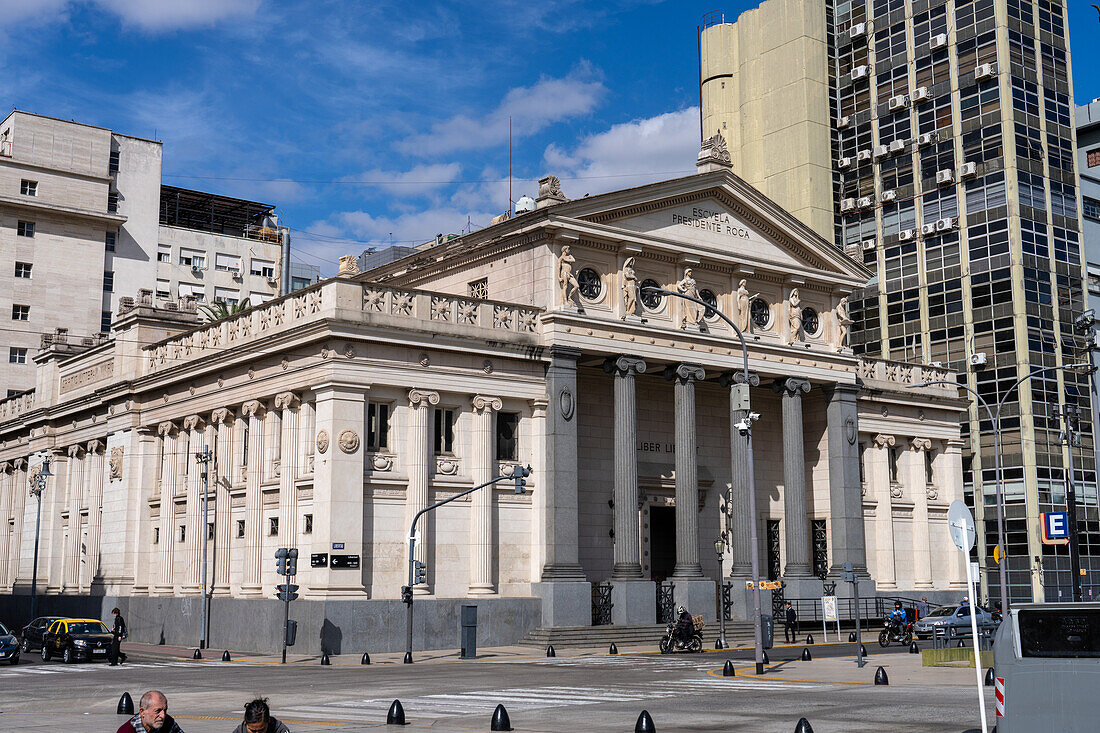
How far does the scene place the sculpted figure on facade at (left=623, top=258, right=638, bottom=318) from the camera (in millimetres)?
46250

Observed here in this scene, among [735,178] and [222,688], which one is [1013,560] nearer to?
[735,178]

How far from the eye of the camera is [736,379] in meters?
48.8

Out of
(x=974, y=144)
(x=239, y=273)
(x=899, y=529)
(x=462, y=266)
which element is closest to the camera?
(x=462, y=266)

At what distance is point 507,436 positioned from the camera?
145ft

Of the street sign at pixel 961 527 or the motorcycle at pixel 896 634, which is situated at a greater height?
the street sign at pixel 961 527

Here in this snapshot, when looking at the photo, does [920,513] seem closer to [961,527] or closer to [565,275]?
[565,275]

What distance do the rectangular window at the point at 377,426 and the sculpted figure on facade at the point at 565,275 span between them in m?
8.25

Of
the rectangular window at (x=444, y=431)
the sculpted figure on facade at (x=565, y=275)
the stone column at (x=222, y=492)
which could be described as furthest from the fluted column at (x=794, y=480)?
the stone column at (x=222, y=492)

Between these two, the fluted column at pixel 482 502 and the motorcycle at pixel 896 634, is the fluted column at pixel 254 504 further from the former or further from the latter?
the motorcycle at pixel 896 634

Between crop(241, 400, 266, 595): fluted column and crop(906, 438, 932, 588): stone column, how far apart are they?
3213 cm

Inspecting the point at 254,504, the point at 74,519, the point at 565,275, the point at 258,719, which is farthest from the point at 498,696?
the point at 74,519

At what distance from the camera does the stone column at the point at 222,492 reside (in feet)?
146

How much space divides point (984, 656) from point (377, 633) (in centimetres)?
1909

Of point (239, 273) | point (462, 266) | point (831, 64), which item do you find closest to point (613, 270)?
point (462, 266)
